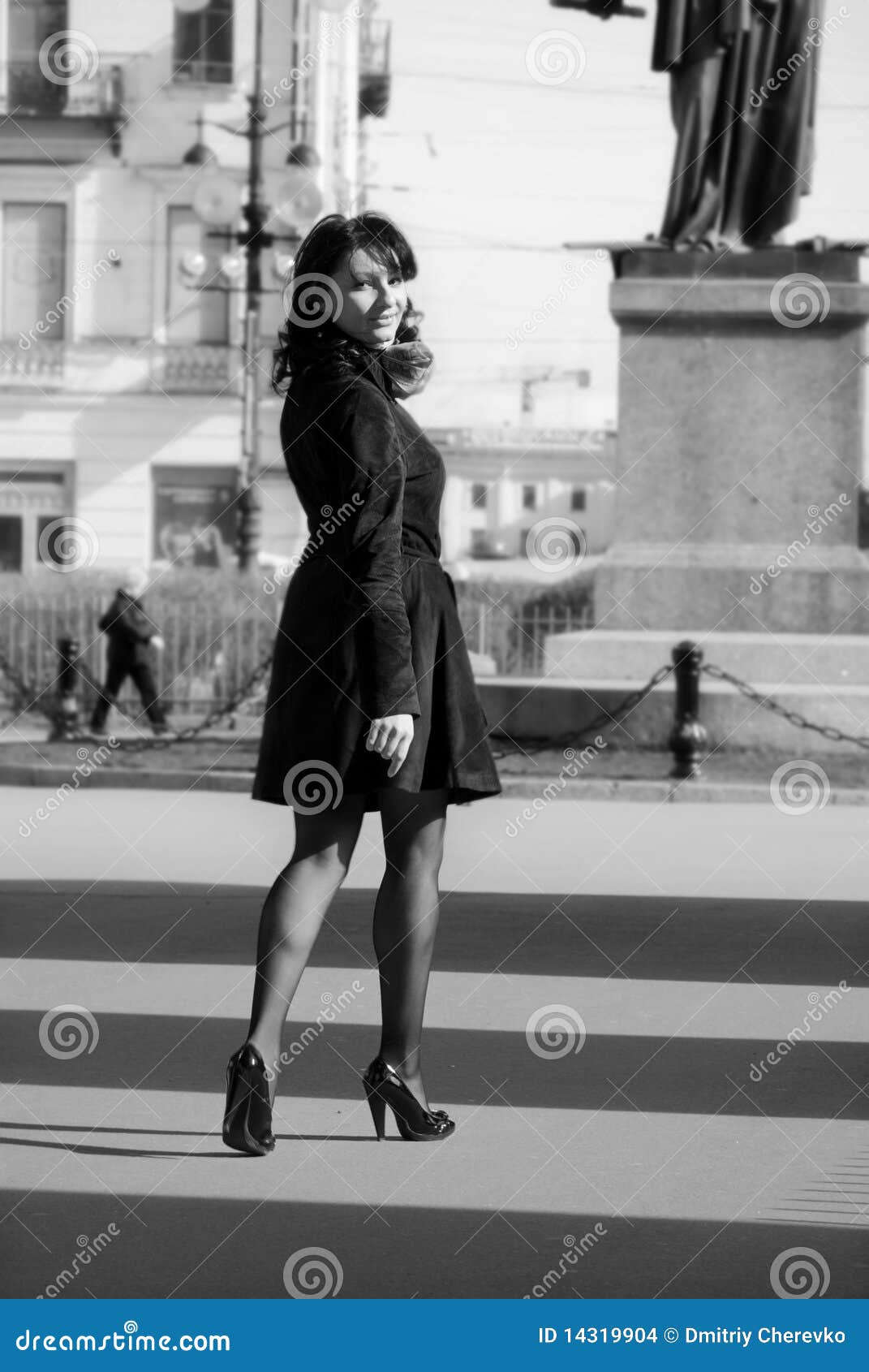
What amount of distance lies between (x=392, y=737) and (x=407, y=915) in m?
0.43

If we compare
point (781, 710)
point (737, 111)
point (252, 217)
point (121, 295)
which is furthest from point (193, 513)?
point (781, 710)

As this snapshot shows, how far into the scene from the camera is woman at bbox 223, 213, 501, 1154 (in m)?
4.01

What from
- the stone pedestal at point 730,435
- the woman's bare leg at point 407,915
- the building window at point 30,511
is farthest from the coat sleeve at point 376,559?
the building window at point 30,511

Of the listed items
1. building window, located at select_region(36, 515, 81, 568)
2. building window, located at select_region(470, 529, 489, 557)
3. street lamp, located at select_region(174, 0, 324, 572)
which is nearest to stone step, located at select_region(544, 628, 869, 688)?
street lamp, located at select_region(174, 0, 324, 572)

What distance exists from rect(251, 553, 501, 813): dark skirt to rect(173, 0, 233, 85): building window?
30.9 metres

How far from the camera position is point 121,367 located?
3397cm

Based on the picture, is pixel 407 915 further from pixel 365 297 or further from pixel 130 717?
pixel 130 717

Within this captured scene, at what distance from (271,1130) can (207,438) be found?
3013cm

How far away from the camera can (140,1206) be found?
3824 mm

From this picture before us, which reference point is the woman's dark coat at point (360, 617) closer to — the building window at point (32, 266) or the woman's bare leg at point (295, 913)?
the woman's bare leg at point (295, 913)

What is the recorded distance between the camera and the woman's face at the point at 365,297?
412 centimetres

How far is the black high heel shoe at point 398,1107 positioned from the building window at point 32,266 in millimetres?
31251

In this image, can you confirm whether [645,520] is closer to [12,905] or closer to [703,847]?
[703,847]
